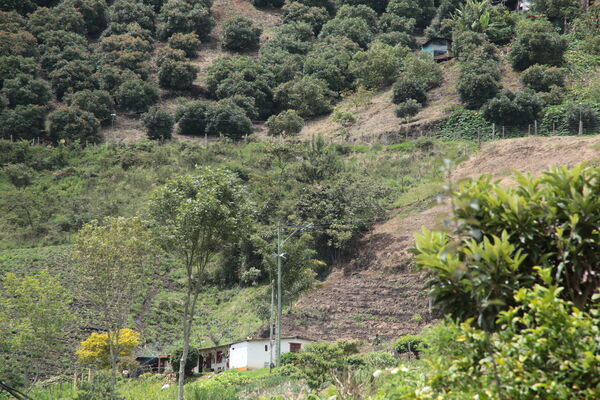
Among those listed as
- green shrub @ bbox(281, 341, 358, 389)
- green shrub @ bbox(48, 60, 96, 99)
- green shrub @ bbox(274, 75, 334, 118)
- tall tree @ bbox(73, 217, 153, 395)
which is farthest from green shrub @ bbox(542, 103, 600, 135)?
green shrub @ bbox(48, 60, 96, 99)

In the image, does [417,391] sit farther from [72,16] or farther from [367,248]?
[72,16]

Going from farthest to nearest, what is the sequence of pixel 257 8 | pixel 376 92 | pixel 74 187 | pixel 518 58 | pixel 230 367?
1. pixel 257 8
2. pixel 376 92
3. pixel 518 58
4. pixel 74 187
5. pixel 230 367

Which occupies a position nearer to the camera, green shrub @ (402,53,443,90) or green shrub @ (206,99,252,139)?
green shrub @ (206,99,252,139)

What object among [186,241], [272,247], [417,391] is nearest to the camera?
[417,391]

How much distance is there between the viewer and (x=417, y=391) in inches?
293

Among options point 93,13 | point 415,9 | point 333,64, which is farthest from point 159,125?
point 415,9

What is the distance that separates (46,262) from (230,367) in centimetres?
1650

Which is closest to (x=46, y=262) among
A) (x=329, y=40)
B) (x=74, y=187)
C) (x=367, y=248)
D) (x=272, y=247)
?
(x=74, y=187)

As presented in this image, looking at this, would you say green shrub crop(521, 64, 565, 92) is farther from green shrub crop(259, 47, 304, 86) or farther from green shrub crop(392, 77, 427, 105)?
green shrub crop(259, 47, 304, 86)

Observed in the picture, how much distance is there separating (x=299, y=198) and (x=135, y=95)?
95.8 feet

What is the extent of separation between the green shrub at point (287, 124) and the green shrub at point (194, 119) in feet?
20.8

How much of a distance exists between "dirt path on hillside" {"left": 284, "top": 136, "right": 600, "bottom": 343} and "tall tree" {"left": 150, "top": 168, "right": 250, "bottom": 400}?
35.0 feet

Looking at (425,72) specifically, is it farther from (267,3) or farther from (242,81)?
(267,3)

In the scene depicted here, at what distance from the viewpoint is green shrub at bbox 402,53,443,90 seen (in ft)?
206
